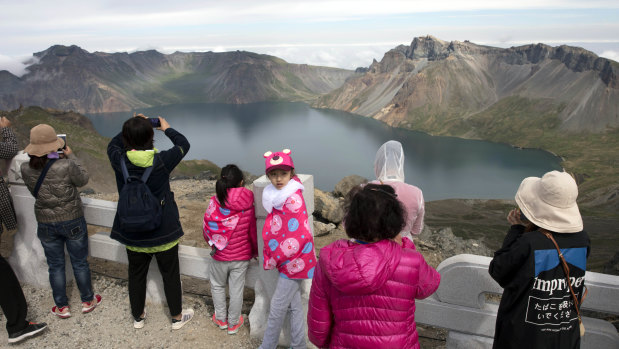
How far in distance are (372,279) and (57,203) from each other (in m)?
3.57

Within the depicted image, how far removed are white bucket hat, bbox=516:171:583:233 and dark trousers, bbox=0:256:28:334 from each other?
470 centimetres

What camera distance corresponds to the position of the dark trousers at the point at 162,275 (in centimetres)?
399

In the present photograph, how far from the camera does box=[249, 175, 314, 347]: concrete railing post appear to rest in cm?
371

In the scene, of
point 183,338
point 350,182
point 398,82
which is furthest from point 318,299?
point 398,82

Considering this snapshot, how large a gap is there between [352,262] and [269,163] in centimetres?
143

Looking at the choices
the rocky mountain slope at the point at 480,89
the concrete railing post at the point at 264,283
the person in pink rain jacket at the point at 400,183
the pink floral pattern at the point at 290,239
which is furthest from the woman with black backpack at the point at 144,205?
the rocky mountain slope at the point at 480,89

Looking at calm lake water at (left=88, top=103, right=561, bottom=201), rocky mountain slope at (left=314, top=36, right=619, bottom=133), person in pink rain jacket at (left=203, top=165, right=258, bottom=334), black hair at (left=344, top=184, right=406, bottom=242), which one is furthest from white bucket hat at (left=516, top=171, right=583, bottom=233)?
rocky mountain slope at (left=314, top=36, right=619, bottom=133)

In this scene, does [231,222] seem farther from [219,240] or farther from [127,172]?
[127,172]

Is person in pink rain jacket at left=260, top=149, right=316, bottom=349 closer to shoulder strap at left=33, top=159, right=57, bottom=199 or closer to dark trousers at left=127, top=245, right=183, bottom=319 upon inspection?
dark trousers at left=127, top=245, right=183, bottom=319

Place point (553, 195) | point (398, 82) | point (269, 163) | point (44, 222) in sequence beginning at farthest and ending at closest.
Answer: point (398, 82) < point (44, 222) < point (269, 163) < point (553, 195)

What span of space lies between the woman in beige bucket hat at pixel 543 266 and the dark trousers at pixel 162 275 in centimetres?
308

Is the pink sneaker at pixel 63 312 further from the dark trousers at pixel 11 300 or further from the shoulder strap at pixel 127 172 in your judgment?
the shoulder strap at pixel 127 172

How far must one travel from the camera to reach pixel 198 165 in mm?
46188

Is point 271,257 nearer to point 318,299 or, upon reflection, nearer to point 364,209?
point 318,299
